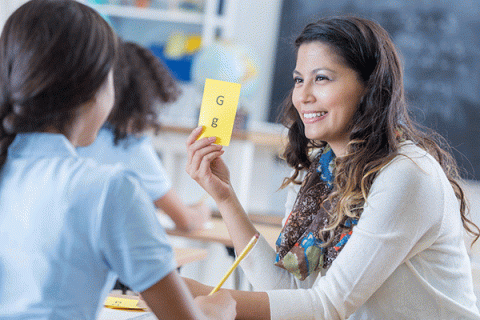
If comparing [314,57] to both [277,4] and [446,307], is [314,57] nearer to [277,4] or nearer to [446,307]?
[446,307]

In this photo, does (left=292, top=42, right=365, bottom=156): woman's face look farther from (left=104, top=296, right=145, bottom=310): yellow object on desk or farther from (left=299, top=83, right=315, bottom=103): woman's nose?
(left=104, top=296, right=145, bottom=310): yellow object on desk

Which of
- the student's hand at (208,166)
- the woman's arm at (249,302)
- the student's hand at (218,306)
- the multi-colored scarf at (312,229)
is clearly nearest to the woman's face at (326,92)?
the multi-colored scarf at (312,229)

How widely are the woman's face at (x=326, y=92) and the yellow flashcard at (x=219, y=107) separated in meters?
0.27

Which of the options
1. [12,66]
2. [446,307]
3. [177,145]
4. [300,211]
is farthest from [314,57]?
[177,145]

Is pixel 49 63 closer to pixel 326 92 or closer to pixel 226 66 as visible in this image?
pixel 326 92

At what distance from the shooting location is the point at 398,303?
3.96 feet

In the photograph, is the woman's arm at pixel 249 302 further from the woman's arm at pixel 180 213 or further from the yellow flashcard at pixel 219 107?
the woman's arm at pixel 180 213

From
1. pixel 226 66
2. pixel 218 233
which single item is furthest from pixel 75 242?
pixel 226 66

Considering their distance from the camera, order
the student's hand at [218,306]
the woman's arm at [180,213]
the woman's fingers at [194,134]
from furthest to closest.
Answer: the woman's arm at [180,213]
the woman's fingers at [194,134]
the student's hand at [218,306]

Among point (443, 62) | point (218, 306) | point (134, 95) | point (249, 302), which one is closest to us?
point (218, 306)

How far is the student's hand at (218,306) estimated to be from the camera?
929 mm

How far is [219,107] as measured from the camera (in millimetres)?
1212

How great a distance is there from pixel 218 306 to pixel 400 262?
17.9 inches

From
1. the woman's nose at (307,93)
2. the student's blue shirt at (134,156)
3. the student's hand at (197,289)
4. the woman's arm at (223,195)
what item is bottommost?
the student's blue shirt at (134,156)
